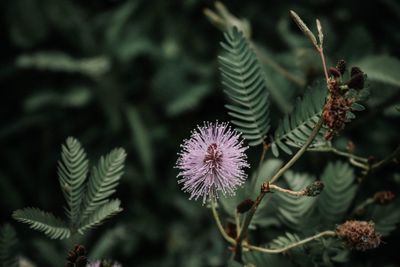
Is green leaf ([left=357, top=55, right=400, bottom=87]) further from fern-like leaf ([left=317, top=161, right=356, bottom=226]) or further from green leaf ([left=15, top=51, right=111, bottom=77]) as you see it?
green leaf ([left=15, top=51, right=111, bottom=77])

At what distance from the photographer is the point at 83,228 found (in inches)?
34.5

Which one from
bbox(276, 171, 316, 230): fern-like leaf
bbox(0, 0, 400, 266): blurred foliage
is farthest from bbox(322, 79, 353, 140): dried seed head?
bbox(0, 0, 400, 266): blurred foliage

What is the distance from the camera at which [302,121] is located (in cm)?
88

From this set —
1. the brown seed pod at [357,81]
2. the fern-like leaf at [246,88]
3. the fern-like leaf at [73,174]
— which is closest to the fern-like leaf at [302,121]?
the fern-like leaf at [246,88]

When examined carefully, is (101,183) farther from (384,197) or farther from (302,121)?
(384,197)

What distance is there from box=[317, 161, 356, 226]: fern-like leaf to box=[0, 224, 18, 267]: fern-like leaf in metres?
0.67

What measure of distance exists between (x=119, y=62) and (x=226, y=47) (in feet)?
7.51

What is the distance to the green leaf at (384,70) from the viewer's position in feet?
4.56

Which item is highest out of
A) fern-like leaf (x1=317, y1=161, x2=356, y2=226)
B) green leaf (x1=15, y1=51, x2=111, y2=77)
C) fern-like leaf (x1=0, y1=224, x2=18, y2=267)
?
green leaf (x1=15, y1=51, x2=111, y2=77)

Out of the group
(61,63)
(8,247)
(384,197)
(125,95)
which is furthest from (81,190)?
(125,95)

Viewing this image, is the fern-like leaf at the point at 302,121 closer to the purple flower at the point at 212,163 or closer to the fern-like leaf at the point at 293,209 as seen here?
the purple flower at the point at 212,163

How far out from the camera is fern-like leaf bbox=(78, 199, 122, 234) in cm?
85

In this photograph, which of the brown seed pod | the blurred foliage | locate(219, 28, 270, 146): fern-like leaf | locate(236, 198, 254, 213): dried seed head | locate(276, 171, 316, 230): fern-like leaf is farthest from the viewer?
the blurred foliage

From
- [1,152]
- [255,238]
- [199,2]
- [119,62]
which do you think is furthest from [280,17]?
[1,152]
